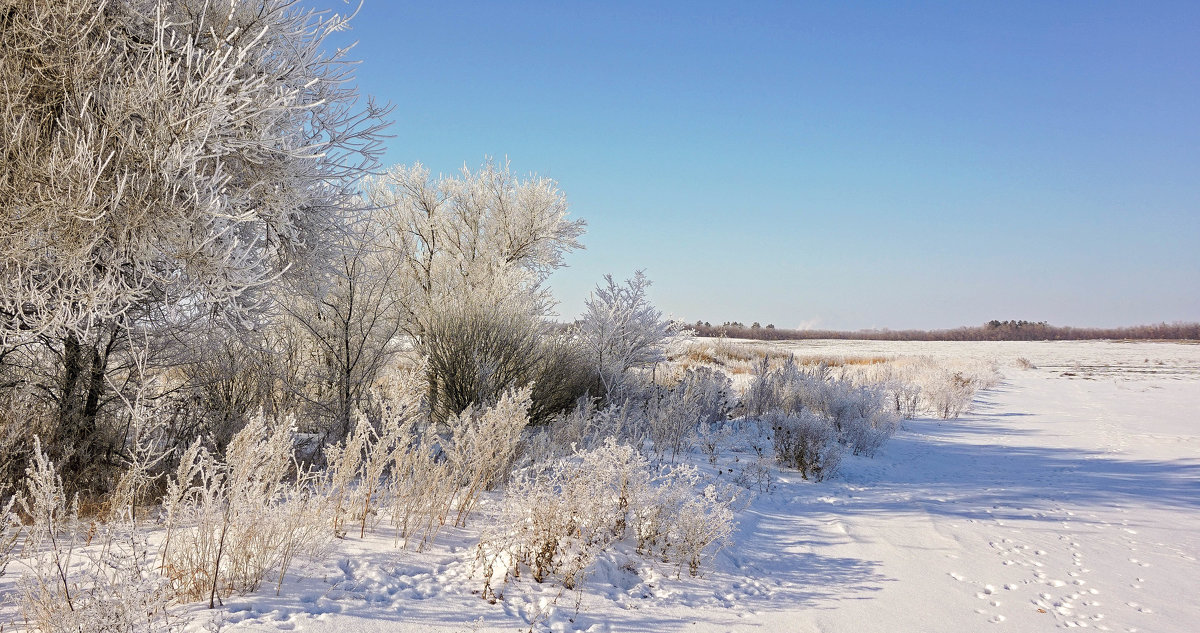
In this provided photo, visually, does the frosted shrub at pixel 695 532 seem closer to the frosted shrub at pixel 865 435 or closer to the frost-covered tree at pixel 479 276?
the frost-covered tree at pixel 479 276

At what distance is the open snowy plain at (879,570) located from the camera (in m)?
Result: 3.21

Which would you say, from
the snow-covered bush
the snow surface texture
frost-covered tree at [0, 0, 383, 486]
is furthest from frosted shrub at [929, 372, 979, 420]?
frost-covered tree at [0, 0, 383, 486]

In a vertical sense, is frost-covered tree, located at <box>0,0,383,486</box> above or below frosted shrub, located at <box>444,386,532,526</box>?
above

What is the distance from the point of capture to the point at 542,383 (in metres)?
9.13

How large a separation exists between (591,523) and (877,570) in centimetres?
210

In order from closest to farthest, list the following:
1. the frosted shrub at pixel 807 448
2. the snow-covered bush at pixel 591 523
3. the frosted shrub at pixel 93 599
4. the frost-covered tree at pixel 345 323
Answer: the frosted shrub at pixel 93 599, the snow-covered bush at pixel 591 523, the frost-covered tree at pixel 345 323, the frosted shrub at pixel 807 448

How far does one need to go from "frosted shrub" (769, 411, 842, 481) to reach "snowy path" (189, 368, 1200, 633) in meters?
0.29

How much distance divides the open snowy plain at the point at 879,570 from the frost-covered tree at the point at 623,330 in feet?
9.26

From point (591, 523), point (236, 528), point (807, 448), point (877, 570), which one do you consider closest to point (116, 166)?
point (236, 528)

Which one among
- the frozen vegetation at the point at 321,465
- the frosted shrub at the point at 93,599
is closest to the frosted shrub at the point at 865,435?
the frozen vegetation at the point at 321,465

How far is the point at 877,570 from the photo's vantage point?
4473mm

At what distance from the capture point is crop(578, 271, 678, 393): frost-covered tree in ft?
34.7

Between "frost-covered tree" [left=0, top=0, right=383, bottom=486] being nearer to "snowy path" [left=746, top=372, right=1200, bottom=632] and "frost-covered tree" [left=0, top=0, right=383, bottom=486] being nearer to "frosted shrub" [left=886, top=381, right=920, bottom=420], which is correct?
"snowy path" [left=746, top=372, right=1200, bottom=632]

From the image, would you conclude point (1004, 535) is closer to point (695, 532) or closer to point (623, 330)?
point (695, 532)
